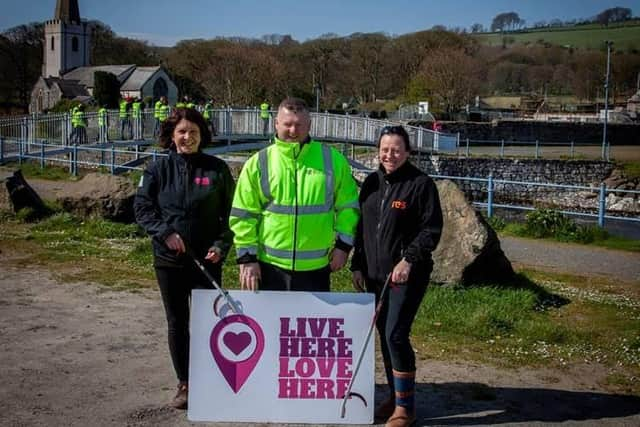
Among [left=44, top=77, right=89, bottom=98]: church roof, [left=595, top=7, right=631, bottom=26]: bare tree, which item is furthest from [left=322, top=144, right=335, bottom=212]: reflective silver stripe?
[left=595, top=7, right=631, bottom=26]: bare tree

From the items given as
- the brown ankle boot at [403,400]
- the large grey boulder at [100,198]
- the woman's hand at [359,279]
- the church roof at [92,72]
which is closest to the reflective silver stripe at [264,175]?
the woman's hand at [359,279]

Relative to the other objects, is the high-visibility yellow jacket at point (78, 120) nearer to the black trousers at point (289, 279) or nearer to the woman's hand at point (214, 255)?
the woman's hand at point (214, 255)

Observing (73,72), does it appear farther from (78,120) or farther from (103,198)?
(103,198)

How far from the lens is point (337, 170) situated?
469 cm

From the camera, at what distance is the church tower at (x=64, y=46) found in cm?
8644

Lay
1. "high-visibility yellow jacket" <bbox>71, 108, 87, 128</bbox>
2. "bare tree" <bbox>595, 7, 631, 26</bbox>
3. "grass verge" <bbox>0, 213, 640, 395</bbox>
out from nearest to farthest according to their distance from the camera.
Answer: "grass verge" <bbox>0, 213, 640, 395</bbox> → "high-visibility yellow jacket" <bbox>71, 108, 87, 128</bbox> → "bare tree" <bbox>595, 7, 631, 26</bbox>

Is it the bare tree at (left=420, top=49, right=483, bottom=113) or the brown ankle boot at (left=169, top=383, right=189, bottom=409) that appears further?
the bare tree at (left=420, top=49, right=483, bottom=113)

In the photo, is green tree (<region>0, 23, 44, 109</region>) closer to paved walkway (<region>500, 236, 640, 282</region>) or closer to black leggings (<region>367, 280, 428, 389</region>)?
paved walkway (<region>500, 236, 640, 282</region>)

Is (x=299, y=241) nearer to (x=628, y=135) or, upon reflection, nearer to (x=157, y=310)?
(x=157, y=310)

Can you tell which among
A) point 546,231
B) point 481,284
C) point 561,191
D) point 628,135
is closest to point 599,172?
point 561,191

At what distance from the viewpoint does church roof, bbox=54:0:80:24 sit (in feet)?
310

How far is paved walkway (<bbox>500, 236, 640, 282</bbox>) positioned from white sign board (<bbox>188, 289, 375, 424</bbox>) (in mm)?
6632

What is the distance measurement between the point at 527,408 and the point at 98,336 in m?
3.49

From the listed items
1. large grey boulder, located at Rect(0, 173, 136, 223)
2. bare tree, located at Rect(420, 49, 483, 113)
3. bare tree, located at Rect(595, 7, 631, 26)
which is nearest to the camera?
large grey boulder, located at Rect(0, 173, 136, 223)
